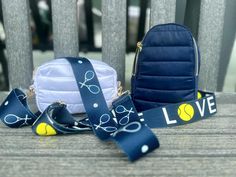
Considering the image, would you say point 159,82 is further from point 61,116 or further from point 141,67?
point 61,116

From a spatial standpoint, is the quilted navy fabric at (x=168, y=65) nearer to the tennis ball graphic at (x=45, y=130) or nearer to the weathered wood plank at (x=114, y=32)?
the weathered wood plank at (x=114, y=32)

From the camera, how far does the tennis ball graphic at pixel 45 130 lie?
90 cm

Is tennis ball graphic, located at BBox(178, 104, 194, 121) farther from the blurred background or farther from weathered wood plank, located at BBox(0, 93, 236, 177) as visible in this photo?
the blurred background

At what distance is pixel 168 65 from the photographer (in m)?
0.95

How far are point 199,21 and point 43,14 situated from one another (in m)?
1.31

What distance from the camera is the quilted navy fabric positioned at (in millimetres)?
955

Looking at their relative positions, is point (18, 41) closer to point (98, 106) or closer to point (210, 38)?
point (98, 106)

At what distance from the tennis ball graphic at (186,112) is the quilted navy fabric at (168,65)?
2cm

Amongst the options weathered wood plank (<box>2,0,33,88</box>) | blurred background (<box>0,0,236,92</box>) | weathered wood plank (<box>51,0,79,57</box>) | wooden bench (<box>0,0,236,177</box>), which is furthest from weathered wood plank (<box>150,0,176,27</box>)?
blurred background (<box>0,0,236,92</box>)

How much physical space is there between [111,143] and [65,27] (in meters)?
0.41

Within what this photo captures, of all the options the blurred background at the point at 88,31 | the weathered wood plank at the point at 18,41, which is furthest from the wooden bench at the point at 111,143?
the blurred background at the point at 88,31

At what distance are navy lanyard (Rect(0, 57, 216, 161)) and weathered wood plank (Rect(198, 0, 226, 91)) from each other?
17 cm

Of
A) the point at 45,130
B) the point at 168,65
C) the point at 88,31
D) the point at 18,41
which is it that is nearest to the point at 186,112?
the point at 168,65

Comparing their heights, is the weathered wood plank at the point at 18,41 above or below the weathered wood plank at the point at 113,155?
above
